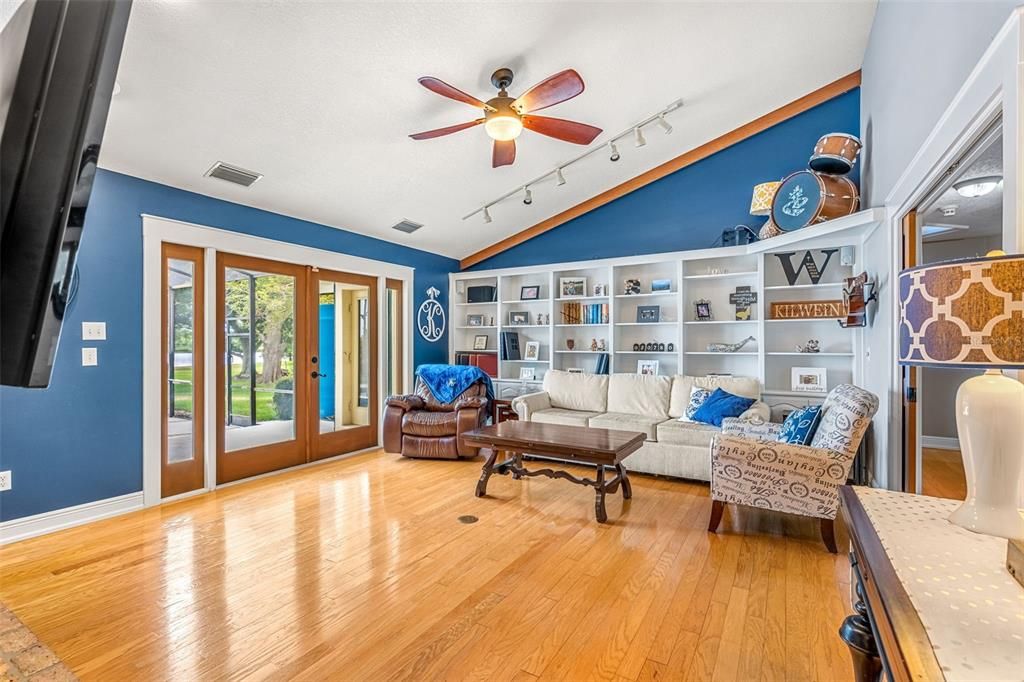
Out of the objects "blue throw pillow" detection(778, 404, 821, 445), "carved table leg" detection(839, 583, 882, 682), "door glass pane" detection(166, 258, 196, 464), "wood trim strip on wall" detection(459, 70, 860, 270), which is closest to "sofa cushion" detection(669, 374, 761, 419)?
"blue throw pillow" detection(778, 404, 821, 445)

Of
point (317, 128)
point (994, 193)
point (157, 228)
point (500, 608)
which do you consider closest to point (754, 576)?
point (500, 608)

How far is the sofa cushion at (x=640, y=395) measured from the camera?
15.7ft

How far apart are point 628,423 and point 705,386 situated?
83 cm

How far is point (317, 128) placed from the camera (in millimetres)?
3459

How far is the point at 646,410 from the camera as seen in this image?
4.84 metres

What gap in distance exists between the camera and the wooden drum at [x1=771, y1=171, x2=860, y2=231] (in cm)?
366

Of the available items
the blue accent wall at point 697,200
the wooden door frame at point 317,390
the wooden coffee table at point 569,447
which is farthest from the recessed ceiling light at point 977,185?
the wooden door frame at point 317,390

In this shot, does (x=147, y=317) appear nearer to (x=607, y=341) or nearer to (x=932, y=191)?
(x=607, y=341)

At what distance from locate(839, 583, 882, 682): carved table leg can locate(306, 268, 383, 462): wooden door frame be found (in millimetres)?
4592

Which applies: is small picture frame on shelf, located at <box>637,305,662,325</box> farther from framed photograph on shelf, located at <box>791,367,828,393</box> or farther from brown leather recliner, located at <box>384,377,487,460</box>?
brown leather recliner, located at <box>384,377,487,460</box>

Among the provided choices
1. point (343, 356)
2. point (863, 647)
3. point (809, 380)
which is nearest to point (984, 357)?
point (863, 647)

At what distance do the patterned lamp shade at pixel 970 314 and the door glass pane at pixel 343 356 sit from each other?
480 cm

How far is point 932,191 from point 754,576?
2143 millimetres

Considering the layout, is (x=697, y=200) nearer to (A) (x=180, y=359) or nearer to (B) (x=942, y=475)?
(B) (x=942, y=475)
